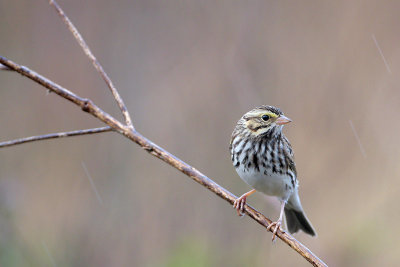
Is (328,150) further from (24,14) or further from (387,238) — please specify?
(24,14)

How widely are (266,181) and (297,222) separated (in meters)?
0.86

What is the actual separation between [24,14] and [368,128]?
4337mm

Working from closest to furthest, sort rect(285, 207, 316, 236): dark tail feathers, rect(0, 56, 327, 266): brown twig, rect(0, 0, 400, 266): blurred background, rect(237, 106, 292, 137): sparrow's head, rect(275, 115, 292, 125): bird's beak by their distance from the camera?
rect(0, 56, 327, 266): brown twig < rect(275, 115, 292, 125): bird's beak < rect(237, 106, 292, 137): sparrow's head < rect(285, 207, 316, 236): dark tail feathers < rect(0, 0, 400, 266): blurred background

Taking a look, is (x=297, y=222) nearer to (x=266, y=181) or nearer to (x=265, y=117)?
(x=266, y=181)

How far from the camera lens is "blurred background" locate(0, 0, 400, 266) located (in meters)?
4.75

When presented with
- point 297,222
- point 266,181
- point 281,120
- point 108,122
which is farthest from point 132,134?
point 297,222

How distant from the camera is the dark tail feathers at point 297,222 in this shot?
4395mm

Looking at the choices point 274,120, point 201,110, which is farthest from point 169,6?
point 274,120

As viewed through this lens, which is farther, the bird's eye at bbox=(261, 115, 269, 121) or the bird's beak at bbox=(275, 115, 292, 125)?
the bird's eye at bbox=(261, 115, 269, 121)

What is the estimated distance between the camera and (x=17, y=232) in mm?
3885

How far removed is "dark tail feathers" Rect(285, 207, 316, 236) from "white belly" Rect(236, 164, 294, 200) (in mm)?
532

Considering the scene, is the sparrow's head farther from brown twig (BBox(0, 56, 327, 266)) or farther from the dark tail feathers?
brown twig (BBox(0, 56, 327, 266))

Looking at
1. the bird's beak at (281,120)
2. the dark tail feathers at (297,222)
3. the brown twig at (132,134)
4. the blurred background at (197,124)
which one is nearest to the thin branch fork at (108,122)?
the brown twig at (132,134)

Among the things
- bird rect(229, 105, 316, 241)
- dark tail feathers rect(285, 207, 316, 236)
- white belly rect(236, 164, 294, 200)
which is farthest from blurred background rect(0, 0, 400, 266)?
bird rect(229, 105, 316, 241)
